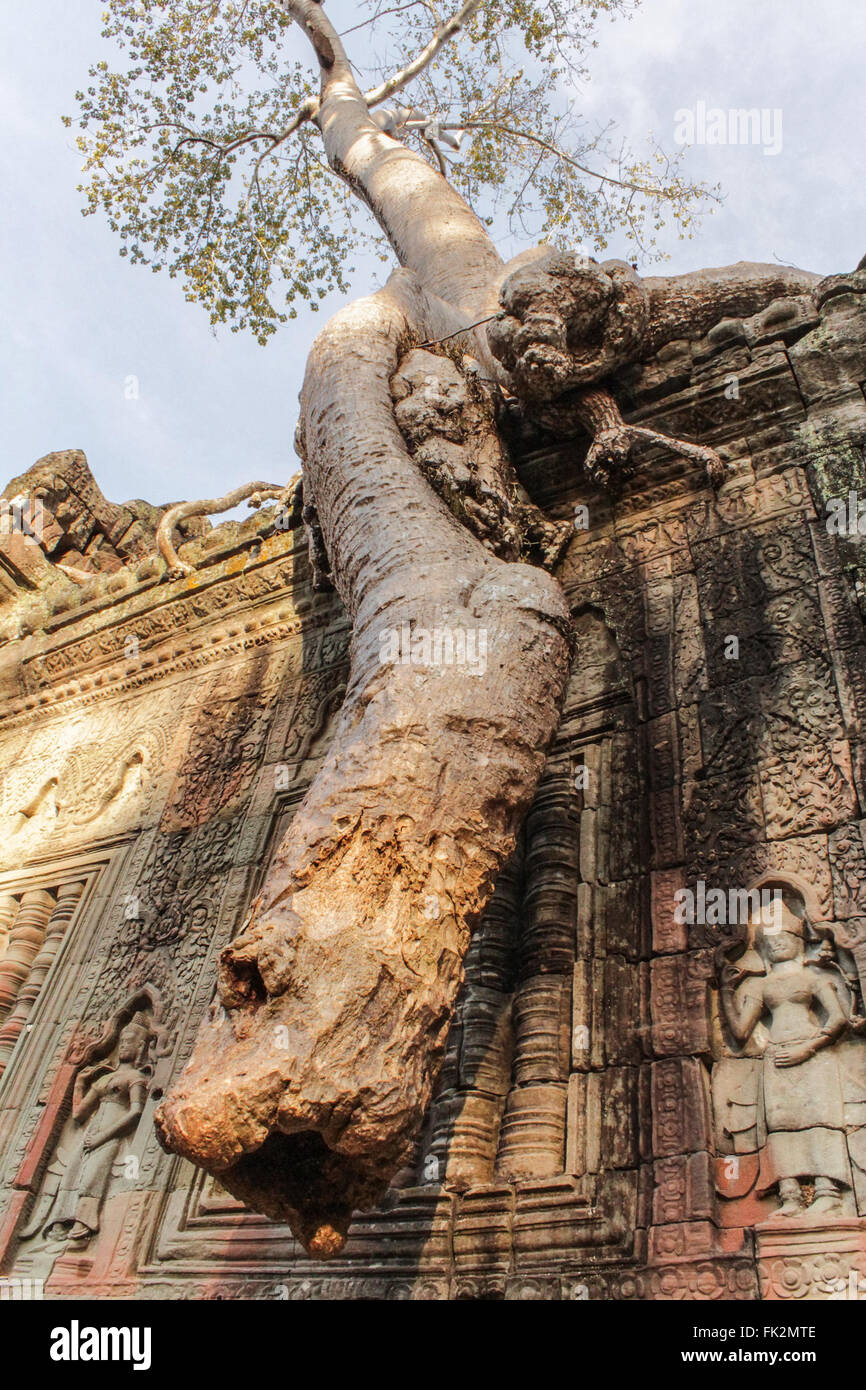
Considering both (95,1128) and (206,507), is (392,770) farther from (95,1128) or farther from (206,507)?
(206,507)

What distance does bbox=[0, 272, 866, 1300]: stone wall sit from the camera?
2805mm

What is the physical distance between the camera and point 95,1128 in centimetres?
431

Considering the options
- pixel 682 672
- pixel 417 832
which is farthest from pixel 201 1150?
pixel 682 672

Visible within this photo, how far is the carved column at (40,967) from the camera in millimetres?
5070

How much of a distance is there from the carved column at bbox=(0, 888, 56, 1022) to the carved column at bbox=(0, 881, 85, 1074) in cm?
4

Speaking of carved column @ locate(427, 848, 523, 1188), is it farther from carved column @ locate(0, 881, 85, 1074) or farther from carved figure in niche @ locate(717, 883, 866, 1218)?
carved column @ locate(0, 881, 85, 1074)

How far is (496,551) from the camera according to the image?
4.29m

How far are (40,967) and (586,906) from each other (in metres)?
3.27

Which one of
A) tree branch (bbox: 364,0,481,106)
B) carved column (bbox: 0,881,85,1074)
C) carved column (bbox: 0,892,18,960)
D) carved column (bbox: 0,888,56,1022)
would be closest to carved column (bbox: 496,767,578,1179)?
carved column (bbox: 0,881,85,1074)

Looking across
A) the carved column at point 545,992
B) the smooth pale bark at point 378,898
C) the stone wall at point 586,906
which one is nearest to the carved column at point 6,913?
the stone wall at point 586,906

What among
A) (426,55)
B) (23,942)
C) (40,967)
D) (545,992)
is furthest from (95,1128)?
(426,55)

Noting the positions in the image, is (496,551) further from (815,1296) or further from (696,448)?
(815,1296)

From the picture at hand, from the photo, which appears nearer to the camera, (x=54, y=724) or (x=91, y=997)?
(x=91, y=997)

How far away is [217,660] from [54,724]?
60.8 inches
